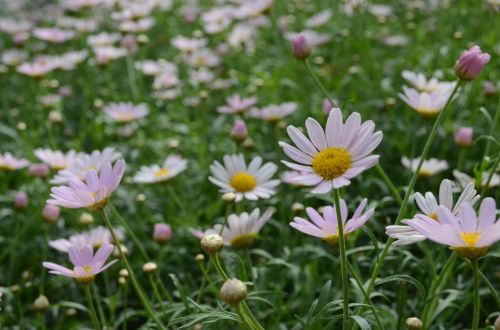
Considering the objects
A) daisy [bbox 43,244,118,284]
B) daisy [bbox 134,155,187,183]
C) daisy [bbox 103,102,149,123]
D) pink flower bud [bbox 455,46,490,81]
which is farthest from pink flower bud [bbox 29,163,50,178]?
pink flower bud [bbox 455,46,490,81]

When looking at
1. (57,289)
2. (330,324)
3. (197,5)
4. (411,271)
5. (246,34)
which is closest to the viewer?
(330,324)

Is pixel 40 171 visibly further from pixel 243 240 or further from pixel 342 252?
pixel 342 252

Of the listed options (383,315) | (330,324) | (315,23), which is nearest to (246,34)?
(315,23)

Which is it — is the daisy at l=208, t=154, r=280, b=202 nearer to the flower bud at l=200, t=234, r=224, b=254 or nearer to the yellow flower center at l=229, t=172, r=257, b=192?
the yellow flower center at l=229, t=172, r=257, b=192

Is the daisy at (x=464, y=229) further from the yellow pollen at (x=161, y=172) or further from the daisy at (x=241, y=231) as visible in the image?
the yellow pollen at (x=161, y=172)

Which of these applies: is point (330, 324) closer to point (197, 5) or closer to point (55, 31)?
point (55, 31)

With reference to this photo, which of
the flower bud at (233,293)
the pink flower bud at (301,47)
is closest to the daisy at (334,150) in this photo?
the flower bud at (233,293)

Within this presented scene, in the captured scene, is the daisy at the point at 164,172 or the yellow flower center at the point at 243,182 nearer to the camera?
the yellow flower center at the point at 243,182

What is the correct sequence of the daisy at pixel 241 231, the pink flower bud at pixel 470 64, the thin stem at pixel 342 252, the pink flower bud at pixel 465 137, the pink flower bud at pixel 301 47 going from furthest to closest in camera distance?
1. the pink flower bud at pixel 465 137
2. the pink flower bud at pixel 301 47
3. the daisy at pixel 241 231
4. the pink flower bud at pixel 470 64
5. the thin stem at pixel 342 252
